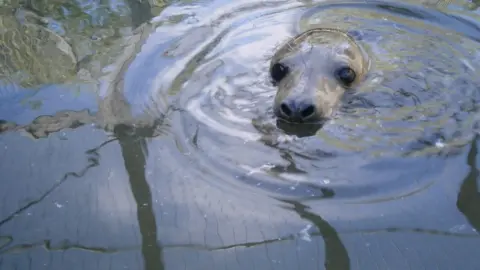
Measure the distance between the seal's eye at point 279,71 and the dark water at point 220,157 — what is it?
12 cm

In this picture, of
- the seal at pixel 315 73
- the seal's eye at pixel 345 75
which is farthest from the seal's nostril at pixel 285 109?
the seal's eye at pixel 345 75

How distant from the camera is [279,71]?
4363mm

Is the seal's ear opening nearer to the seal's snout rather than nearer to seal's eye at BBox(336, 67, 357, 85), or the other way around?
the seal's snout

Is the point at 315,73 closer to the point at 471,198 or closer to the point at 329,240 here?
the point at 471,198

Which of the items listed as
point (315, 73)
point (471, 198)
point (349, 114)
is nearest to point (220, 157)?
point (349, 114)

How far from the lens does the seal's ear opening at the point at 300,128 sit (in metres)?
3.66

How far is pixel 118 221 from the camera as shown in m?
2.94

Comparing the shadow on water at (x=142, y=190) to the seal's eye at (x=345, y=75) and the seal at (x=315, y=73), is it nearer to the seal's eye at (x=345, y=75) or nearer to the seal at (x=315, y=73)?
the seal at (x=315, y=73)

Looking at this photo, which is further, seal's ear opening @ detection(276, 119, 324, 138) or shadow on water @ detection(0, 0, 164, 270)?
seal's ear opening @ detection(276, 119, 324, 138)

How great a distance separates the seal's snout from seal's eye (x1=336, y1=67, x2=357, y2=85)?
0.58m

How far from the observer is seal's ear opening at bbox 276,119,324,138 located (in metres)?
3.66

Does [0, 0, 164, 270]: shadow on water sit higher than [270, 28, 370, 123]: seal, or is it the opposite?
[270, 28, 370, 123]: seal

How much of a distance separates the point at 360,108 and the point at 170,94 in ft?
4.39

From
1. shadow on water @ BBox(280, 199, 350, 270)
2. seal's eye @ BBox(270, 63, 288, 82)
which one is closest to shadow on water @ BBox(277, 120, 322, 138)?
seal's eye @ BBox(270, 63, 288, 82)
